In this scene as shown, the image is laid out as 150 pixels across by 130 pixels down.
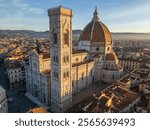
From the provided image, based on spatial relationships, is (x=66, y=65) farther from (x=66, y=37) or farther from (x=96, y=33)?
(x=96, y=33)

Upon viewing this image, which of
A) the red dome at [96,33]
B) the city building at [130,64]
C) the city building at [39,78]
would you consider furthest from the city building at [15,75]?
the city building at [130,64]

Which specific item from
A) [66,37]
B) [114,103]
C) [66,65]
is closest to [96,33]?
[66,37]

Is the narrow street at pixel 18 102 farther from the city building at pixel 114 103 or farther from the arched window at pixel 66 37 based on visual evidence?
the arched window at pixel 66 37

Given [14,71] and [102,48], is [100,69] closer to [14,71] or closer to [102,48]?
[102,48]

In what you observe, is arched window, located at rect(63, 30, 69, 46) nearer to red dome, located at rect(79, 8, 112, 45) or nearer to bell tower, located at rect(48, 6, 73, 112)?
bell tower, located at rect(48, 6, 73, 112)

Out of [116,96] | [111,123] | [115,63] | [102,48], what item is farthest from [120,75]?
[111,123]

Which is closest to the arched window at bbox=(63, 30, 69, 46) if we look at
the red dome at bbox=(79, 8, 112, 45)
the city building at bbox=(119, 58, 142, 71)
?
the red dome at bbox=(79, 8, 112, 45)

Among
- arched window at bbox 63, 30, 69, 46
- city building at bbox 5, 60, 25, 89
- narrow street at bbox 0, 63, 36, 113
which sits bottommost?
narrow street at bbox 0, 63, 36, 113
